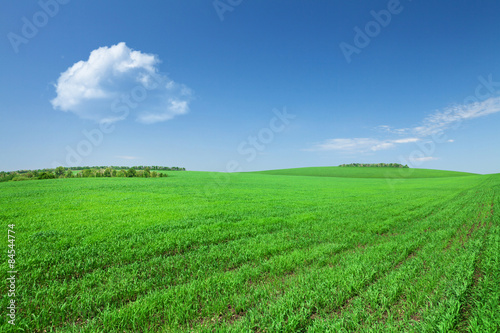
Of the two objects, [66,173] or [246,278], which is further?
[66,173]

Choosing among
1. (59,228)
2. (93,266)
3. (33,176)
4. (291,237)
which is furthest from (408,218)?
(33,176)

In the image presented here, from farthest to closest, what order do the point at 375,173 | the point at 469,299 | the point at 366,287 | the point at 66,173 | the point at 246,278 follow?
the point at 375,173 < the point at 66,173 < the point at 246,278 < the point at 366,287 < the point at 469,299

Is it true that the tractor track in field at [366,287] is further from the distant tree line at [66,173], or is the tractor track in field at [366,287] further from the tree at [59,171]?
the tree at [59,171]

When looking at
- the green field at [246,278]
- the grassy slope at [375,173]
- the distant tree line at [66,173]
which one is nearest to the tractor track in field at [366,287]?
the green field at [246,278]

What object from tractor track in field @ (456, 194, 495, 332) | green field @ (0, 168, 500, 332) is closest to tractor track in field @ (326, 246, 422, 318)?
green field @ (0, 168, 500, 332)

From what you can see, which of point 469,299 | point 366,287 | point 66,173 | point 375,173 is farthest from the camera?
point 375,173

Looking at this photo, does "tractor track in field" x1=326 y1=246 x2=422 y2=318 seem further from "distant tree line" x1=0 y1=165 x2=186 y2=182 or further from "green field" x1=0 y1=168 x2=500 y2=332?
"distant tree line" x1=0 y1=165 x2=186 y2=182

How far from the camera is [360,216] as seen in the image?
11812mm

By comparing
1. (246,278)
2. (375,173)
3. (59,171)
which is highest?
(59,171)

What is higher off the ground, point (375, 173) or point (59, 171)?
point (59, 171)

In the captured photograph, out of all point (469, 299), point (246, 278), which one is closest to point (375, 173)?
point (469, 299)

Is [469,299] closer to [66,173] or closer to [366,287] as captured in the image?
[366,287]

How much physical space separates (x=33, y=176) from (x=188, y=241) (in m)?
52.7

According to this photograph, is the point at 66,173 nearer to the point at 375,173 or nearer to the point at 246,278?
the point at 246,278
